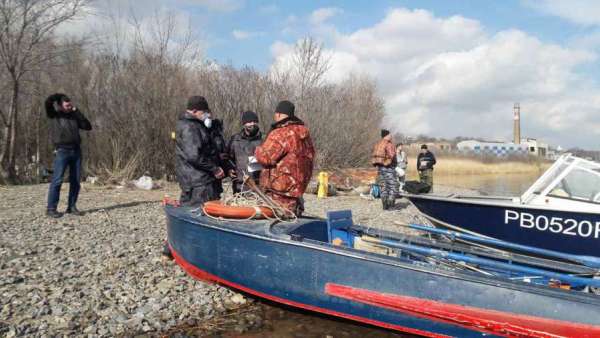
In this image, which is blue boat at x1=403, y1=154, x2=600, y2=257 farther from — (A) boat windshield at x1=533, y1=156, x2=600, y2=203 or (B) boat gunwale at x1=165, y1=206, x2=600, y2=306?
(B) boat gunwale at x1=165, y1=206, x2=600, y2=306

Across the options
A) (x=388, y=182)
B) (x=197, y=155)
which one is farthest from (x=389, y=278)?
(x=388, y=182)

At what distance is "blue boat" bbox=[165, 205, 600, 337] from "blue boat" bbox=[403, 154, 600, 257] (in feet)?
7.62

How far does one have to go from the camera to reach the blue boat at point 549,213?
6.13 metres

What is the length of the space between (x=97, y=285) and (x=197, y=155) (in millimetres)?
1590

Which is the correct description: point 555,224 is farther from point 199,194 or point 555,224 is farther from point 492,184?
point 492,184

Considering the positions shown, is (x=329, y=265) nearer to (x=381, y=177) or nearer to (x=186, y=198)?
(x=186, y=198)

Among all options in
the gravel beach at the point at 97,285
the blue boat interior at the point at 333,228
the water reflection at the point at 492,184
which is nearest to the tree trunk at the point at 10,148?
the gravel beach at the point at 97,285

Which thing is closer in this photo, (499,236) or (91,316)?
(91,316)

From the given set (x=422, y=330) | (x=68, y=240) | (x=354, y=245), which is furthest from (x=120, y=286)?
(x=422, y=330)

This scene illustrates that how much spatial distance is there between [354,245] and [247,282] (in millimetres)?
1126

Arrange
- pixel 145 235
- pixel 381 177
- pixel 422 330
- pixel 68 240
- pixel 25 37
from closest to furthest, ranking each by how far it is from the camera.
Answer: pixel 422 330 → pixel 68 240 → pixel 145 235 → pixel 381 177 → pixel 25 37

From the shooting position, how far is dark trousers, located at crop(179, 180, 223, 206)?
5.15 meters

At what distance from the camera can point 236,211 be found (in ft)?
14.4

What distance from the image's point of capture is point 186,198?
5.27 meters
